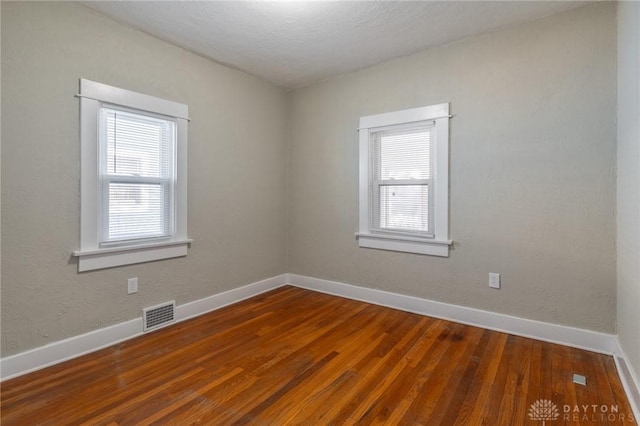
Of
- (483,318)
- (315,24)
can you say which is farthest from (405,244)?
(315,24)

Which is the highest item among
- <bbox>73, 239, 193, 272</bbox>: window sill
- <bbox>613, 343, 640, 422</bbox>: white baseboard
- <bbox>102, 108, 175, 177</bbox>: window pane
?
<bbox>102, 108, 175, 177</bbox>: window pane

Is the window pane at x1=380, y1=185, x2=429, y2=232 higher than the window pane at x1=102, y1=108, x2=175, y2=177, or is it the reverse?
the window pane at x1=102, y1=108, x2=175, y2=177

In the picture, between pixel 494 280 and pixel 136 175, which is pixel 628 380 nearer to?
pixel 494 280

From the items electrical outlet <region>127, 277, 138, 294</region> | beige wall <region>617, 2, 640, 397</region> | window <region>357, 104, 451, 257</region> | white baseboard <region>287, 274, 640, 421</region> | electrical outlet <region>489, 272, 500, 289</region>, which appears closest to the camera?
beige wall <region>617, 2, 640, 397</region>

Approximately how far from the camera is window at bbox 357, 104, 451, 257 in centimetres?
305

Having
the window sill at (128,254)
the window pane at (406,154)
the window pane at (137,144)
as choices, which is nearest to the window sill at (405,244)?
the window pane at (406,154)

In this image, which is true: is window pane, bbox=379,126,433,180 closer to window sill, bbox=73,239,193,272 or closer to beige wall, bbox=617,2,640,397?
beige wall, bbox=617,2,640,397

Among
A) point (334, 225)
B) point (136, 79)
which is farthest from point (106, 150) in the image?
point (334, 225)

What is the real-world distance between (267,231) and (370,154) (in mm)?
1610

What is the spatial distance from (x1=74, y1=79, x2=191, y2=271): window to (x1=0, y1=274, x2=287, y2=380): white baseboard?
0.53 m

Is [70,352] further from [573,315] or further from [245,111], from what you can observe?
[573,315]

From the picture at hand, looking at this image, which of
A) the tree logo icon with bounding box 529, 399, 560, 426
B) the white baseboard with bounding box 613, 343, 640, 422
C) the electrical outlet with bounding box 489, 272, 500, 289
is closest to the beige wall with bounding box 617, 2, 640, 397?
the white baseboard with bounding box 613, 343, 640, 422

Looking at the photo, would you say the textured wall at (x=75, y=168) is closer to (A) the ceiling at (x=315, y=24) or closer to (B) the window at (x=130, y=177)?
(B) the window at (x=130, y=177)

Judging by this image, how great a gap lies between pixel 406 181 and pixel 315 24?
1.72m
